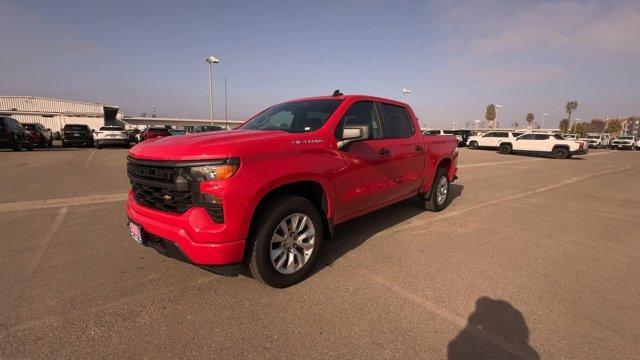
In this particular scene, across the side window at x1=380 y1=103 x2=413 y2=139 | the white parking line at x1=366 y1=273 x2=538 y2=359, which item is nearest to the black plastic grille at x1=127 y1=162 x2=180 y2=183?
the white parking line at x1=366 y1=273 x2=538 y2=359

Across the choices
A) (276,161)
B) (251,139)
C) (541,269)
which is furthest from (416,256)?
(251,139)

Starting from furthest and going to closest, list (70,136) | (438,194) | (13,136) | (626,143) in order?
(626,143), (70,136), (13,136), (438,194)

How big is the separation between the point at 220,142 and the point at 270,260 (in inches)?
44.3

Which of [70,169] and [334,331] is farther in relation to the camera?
[70,169]

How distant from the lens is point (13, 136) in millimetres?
16016

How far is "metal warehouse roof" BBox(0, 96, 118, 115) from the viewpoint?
171 feet

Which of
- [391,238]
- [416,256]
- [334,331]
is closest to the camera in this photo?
[334,331]

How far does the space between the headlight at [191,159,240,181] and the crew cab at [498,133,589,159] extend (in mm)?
25123

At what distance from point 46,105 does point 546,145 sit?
69770mm

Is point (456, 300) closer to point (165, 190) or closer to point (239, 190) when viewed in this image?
point (239, 190)

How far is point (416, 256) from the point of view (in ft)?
12.7

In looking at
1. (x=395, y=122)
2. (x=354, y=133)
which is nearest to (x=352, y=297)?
(x=354, y=133)

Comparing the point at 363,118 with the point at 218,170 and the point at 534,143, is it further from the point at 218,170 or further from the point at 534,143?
the point at 534,143

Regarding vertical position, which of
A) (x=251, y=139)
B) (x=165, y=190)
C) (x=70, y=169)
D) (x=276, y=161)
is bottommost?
(x=70, y=169)
